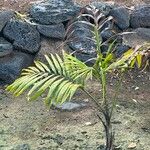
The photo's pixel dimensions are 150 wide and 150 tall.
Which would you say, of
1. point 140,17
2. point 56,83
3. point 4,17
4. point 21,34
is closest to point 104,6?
point 140,17

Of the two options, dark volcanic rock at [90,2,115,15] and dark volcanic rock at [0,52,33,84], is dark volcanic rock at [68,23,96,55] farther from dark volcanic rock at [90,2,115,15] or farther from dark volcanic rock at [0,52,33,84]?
dark volcanic rock at [0,52,33,84]

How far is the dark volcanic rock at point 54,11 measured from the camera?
4.43 meters

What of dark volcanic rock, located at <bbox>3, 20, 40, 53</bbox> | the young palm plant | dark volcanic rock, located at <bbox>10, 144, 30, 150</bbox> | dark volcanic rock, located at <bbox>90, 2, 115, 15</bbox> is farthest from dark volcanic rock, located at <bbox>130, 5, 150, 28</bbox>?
dark volcanic rock, located at <bbox>10, 144, 30, 150</bbox>

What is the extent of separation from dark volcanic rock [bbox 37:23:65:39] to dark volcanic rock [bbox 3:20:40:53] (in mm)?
81

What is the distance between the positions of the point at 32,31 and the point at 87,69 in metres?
1.80

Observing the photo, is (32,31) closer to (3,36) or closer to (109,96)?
(3,36)

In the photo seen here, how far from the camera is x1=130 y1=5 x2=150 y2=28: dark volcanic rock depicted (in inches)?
187

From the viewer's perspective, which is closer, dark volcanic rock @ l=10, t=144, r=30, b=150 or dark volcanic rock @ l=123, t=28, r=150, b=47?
dark volcanic rock @ l=10, t=144, r=30, b=150

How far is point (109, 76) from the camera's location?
14.4ft

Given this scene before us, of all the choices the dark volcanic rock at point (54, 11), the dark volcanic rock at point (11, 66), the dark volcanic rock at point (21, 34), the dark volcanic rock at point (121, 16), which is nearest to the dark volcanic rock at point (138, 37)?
the dark volcanic rock at point (121, 16)

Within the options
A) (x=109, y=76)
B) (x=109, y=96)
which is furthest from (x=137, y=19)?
(x=109, y=96)

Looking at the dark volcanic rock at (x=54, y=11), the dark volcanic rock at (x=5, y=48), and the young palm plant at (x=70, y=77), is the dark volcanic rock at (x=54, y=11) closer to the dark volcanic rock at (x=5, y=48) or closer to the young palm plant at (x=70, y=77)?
the dark volcanic rock at (x=5, y=48)

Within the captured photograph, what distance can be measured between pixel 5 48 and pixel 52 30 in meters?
0.53

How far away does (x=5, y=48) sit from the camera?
4191mm
